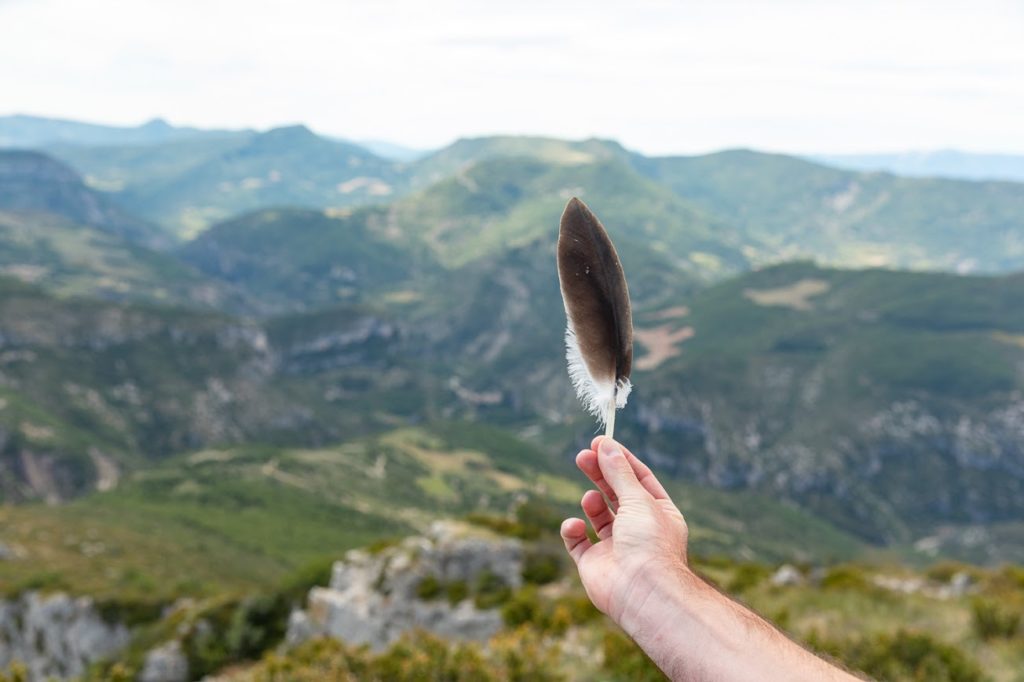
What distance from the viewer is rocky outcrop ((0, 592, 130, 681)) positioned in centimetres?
6381

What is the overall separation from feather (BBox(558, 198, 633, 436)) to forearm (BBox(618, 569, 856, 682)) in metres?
1.76

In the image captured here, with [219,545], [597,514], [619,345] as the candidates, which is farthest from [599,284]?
[219,545]

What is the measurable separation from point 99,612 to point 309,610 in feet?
116

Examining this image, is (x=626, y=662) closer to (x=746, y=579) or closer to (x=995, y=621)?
(x=995, y=621)

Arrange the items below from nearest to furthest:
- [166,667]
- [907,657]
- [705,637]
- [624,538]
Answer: [705,637] < [624,538] < [907,657] < [166,667]

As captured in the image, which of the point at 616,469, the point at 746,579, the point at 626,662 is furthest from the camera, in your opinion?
the point at 746,579

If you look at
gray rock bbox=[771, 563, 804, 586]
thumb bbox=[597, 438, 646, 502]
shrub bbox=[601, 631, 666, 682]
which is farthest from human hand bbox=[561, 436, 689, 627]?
gray rock bbox=[771, 563, 804, 586]

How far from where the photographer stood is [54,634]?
65.1 metres

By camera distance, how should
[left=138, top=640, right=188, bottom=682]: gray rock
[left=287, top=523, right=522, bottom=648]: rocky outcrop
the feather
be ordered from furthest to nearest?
[left=138, top=640, right=188, bottom=682]: gray rock
[left=287, top=523, right=522, bottom=648]: rocky outcrop
the feather

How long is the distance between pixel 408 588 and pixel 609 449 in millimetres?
39351

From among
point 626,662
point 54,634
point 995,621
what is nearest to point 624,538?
point 626,662

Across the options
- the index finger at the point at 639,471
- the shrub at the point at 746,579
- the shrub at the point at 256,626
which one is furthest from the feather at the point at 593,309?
the shrub at the point at 256,626

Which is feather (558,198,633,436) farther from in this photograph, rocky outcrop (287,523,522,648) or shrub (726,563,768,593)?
rocky outcrop (287,523,522,648)

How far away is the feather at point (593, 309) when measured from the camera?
6.05 m
